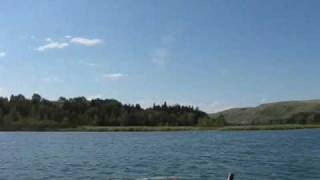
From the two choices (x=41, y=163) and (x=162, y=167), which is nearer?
(x=162, y=167)

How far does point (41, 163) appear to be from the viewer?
71.8 m

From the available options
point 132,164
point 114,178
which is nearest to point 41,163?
point 132,164

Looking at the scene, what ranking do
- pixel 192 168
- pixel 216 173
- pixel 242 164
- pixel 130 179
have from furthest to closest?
pixel 242 164
pixel 192 168
pixel 216 173
pixel 130 179

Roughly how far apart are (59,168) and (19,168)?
4.68m

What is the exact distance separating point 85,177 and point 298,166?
2467 cm

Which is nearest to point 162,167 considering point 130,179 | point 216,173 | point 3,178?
point 216,173

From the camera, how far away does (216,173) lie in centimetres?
5703

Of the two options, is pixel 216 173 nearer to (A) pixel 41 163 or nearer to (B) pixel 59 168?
(B) pixel 59 168

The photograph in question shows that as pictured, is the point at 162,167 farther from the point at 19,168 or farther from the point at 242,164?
the point at 19,168

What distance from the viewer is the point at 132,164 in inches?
2709

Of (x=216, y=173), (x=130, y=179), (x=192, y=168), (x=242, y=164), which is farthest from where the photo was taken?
(x=242, y=164)

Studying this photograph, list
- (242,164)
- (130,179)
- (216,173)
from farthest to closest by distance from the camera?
(242,164) < (216,173) < (130,179)

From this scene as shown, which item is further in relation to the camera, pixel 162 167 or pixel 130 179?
pixel 162 167

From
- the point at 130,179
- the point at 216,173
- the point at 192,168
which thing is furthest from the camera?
the point at 192,168
